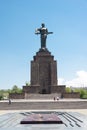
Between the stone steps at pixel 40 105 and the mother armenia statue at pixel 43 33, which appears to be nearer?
the stone steps at pixel 40 105

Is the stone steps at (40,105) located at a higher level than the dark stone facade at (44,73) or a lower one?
lower

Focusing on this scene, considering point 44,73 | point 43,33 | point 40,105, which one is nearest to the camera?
point 40,105

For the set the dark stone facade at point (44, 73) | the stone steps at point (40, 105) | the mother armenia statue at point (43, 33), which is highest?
the mother armenia statue at point (43, 33)

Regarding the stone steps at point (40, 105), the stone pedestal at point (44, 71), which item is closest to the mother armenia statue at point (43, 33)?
the stone pedestal at point (44, 71)

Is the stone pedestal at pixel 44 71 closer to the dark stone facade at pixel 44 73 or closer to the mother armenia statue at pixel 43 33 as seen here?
the dark stone facade at pixel 44 73

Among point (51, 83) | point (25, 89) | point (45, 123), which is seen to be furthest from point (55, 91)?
point (45, 123)

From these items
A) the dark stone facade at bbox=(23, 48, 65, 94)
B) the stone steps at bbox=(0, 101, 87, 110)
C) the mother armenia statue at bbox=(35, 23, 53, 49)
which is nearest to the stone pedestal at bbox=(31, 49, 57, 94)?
the dark stone facade at bbox=(23, 48, 65, 94)

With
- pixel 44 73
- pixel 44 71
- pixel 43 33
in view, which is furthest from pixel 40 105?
pixel 43 33

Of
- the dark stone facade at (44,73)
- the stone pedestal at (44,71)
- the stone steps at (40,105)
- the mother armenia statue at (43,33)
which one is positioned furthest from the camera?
the mother armenia statue at (43,33)

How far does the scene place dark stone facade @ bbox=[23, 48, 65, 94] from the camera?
34250 mm

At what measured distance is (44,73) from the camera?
34.8 metres

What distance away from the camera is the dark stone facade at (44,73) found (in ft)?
112

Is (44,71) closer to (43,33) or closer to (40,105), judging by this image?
(43,33)

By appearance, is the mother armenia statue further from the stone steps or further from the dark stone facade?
the stone steps
